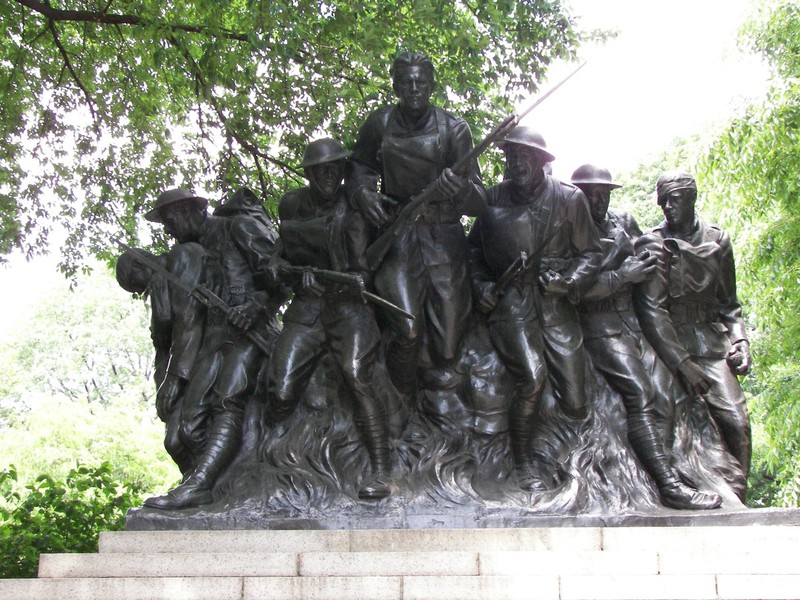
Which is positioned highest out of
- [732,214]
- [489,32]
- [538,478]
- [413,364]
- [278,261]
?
[489,32]

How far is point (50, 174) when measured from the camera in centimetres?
1453

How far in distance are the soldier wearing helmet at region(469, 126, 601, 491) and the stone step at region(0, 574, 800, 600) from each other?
139 cm

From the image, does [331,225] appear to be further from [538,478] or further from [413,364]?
[538,478]

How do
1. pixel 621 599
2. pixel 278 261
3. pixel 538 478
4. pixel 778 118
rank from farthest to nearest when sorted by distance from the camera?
pixel 778 118 → pixel 278 261 → pixel 538 478 → pixel 621 599

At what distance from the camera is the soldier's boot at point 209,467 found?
25.6ft

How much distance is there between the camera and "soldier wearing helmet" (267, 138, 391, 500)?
26.3ft

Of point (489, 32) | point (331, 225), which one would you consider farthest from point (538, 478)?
point (489, 32)

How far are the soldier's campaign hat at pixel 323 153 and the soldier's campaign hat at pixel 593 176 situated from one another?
1.90 metres

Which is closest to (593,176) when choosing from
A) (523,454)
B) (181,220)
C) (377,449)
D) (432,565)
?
(523,454)

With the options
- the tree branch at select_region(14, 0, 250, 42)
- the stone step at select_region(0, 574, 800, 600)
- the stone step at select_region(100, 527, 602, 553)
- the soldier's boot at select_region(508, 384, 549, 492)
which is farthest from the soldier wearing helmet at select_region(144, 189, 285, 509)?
the tree branch at select_region(14, 0, 250, 42)

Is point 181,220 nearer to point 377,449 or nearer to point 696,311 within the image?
point 377,449

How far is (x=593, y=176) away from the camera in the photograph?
8.76 m

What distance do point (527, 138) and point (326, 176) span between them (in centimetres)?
155

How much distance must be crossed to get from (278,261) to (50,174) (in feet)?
23.5
